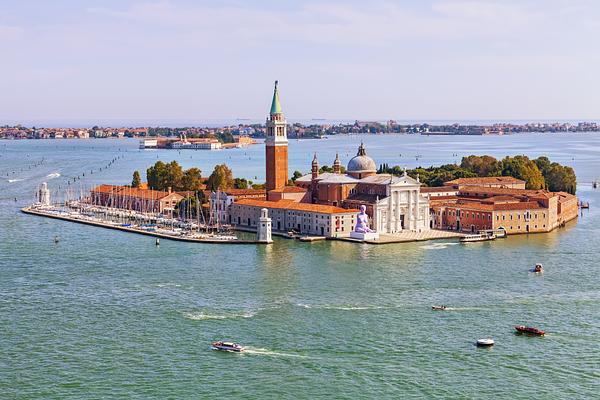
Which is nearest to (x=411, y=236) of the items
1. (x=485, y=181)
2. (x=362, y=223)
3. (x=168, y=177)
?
(x=362, y=223)

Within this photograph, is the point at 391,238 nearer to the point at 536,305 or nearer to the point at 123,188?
the point at 536,305

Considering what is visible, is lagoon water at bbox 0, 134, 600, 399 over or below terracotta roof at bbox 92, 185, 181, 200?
below

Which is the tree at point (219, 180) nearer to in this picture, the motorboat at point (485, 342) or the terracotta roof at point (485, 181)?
the terracotta roof at point (485, 181)

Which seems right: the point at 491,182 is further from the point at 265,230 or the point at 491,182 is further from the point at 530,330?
the point at 530,330

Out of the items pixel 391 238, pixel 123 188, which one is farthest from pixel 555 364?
pixel 123 188

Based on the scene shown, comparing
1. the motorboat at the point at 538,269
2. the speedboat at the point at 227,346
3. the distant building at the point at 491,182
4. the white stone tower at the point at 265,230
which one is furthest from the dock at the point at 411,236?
the speedboat at the point at 227,346

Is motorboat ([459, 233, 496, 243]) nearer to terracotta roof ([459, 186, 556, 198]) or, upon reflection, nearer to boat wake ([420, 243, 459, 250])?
boat wake ([420, 243, 459, 250])

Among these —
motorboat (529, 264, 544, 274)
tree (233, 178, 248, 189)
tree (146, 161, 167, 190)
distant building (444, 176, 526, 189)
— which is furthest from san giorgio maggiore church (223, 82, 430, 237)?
motorboat (529, 264, 544, 274)
